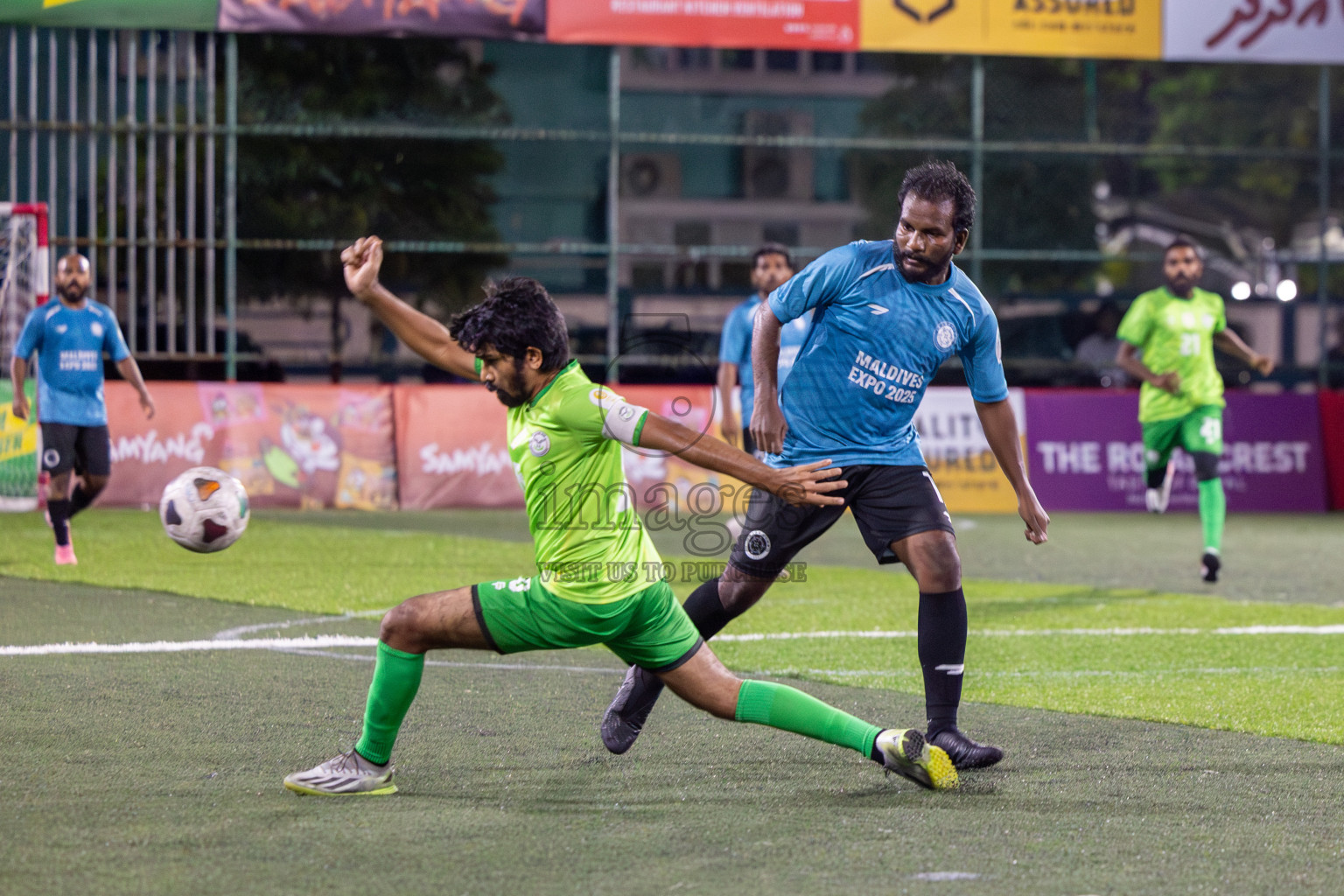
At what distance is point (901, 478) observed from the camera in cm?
534

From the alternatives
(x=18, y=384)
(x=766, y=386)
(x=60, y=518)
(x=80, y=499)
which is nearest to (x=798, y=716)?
(x=766, y=386)

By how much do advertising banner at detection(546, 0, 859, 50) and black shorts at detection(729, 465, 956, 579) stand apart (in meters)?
13.5

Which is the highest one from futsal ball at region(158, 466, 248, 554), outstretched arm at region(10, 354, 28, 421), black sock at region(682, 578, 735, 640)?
outstretched arm at region(10, 354, 28, 421)

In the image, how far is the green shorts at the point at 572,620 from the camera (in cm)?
453

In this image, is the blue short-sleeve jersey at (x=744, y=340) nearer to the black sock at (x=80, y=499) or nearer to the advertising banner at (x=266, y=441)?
the black sock at (x=80, y=499)

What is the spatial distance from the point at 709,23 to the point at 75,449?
380 inches

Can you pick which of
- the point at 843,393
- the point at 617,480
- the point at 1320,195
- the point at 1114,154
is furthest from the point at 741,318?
the point at 1320,195

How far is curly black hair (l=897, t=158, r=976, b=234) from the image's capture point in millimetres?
5219

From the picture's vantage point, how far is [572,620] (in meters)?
4.53

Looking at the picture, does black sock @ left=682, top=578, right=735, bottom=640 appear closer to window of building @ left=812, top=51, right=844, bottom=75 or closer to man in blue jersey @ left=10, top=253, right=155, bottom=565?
man in blue jersey @ left=10, top=253, right=155, bottom=565

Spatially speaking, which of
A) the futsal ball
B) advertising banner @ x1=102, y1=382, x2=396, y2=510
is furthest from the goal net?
the futsal ball

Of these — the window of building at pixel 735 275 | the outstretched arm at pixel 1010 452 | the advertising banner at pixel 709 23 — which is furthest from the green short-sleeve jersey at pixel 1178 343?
the window of building at pixel 735 275

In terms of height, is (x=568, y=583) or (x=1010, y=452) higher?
(x=1010, y=452)

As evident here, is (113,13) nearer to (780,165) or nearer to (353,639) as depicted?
(780,165)
